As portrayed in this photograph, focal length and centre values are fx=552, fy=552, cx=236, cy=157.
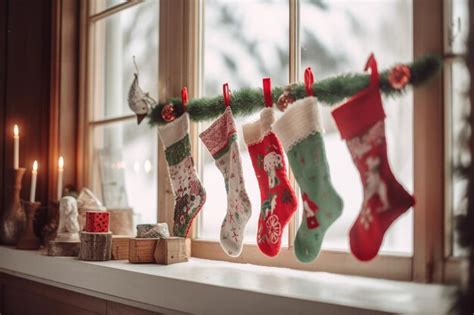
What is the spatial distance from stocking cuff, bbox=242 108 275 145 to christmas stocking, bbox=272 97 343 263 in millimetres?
122

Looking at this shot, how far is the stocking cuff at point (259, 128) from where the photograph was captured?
5.68 ft

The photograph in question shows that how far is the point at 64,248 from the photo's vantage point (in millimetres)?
2211

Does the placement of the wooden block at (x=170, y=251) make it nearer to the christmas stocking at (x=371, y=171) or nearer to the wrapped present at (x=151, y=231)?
the wrapped present at (x=151, y=231)

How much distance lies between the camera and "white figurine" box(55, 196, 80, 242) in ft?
7.38

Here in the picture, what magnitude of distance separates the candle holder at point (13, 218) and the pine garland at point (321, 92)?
95 cm

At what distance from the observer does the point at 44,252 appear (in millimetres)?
2352

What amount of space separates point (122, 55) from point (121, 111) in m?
0.26

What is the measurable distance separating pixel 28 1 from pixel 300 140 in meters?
1.93

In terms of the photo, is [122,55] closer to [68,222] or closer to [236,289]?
[68,222]

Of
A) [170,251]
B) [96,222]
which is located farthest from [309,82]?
[96,222]

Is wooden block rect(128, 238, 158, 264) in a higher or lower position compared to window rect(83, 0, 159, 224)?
lower

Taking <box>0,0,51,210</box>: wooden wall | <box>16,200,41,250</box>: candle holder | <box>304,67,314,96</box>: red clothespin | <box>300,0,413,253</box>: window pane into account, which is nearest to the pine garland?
<box>304,67,314,96</box>: red clothespin

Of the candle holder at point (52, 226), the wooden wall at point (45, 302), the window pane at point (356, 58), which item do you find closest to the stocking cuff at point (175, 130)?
the window pane at point (356, 58)

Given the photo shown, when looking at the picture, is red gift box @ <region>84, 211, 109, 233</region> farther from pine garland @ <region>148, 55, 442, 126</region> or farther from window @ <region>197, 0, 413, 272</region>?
pine garland @ <region>148, 55, 442, 126</region>
